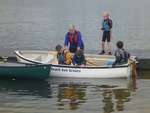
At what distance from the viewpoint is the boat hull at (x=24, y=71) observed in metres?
20.5

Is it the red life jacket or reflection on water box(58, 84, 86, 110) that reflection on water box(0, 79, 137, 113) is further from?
the red life jacket

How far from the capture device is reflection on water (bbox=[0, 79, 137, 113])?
52.2 feet

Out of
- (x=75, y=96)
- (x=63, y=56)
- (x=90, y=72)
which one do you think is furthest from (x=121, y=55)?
(x=75, y=96)

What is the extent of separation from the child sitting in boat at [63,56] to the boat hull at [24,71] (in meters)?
0.90

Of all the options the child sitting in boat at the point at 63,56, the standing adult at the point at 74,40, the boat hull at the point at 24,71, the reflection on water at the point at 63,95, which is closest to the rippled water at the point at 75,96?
the reflection on water at the point at 63,95

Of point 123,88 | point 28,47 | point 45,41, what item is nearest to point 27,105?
point 123,88

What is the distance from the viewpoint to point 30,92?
1858 cm

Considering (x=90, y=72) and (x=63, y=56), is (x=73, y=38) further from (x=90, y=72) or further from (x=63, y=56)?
(x=90, y=72)

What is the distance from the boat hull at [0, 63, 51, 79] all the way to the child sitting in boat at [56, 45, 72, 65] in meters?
0.90

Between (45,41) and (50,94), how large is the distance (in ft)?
53.9

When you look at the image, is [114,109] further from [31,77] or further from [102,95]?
[31,77]

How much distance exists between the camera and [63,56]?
21406 millimetres

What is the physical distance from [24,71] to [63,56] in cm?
166

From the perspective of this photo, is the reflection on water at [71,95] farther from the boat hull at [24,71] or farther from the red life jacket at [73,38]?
the red life jacket at [73,38]
